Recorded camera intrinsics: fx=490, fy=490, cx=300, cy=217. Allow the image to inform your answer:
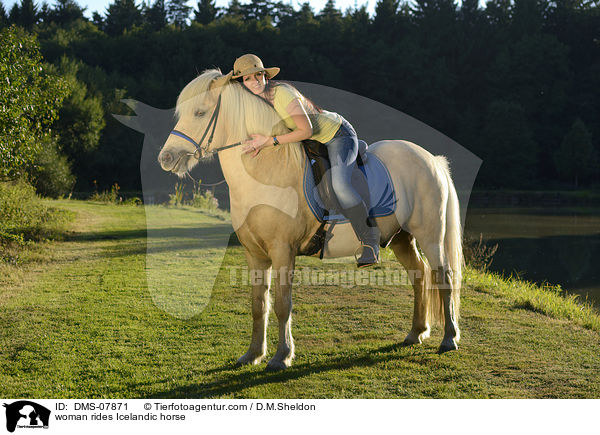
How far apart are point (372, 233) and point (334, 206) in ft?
1.39

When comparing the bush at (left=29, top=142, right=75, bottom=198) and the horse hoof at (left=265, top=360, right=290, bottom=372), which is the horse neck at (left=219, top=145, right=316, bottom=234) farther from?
the bush at (left=29, top=142, right=75, bottom=198)

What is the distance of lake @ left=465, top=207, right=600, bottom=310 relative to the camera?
10274 millimetres

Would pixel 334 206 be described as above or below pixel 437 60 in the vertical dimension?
below

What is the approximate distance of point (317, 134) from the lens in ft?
13.2

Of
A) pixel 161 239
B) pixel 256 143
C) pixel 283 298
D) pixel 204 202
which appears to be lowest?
pixel 161 239

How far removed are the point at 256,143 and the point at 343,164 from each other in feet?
2.45

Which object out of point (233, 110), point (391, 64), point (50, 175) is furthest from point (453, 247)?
point (391, 64)

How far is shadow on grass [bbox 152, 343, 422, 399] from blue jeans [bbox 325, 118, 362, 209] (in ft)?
4.50

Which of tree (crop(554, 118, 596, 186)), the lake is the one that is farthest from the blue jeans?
tree (crop(554, 118, 596, 186))

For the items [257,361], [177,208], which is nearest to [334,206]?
[257,361]

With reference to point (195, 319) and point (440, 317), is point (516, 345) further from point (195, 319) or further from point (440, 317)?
point (195, 319)

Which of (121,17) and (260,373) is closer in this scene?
(260,373)

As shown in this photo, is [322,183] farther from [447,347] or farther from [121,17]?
[121,17]

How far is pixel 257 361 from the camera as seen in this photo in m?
4.17
